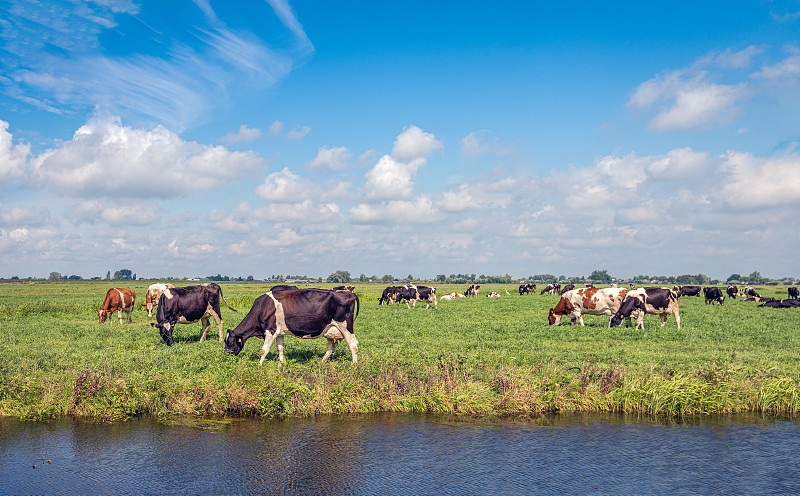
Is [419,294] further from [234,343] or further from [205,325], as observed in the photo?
[234,343]

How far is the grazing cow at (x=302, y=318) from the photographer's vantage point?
1556 centimetres

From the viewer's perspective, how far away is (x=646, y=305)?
26.1 metres

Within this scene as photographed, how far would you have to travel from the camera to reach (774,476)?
805 centimetres

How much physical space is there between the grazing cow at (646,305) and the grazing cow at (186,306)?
62.8 feet

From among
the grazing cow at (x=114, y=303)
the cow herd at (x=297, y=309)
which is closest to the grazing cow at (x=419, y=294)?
the cow herd at (x=297, y=309)

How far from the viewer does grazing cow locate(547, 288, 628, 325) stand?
89.0ft

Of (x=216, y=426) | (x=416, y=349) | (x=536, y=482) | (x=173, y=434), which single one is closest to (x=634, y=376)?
(x=536, y=482)

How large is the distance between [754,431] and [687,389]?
5.05ft

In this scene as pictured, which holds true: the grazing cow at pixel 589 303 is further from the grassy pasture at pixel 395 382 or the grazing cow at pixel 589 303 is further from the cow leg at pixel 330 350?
the cow leg at pixel 330 350

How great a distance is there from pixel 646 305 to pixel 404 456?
21331mm

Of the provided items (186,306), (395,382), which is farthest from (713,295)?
(186,306)

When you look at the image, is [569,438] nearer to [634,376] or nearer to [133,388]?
[634,376]

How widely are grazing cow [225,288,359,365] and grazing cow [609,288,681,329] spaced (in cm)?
1552

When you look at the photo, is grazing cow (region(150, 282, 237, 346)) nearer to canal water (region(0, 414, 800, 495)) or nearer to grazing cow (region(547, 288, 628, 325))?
canal water (region(0, 414, 800, 495))
